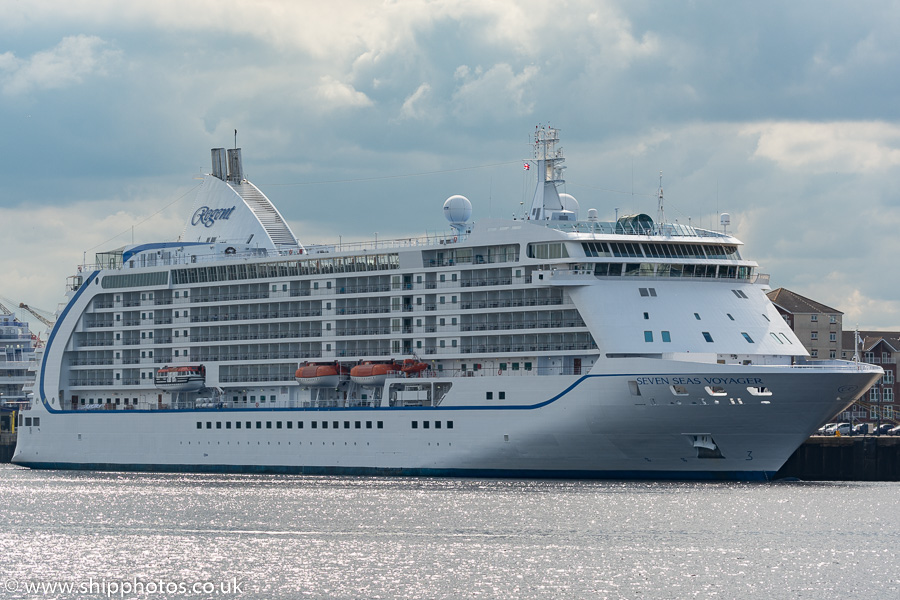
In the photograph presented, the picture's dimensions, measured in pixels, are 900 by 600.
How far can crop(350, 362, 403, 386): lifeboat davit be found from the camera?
65.4 m

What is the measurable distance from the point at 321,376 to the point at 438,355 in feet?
20.0

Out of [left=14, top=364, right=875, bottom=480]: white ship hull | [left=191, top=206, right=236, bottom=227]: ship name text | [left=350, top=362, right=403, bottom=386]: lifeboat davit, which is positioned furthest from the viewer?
[left=191, top=206, right=236, bottom=227]: ship name text

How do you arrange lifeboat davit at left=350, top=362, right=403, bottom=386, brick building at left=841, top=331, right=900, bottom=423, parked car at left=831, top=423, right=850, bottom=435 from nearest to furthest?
lifeboat davit at left=350, top=362, right=403, bottom=386 → parked car at left=831, top=423, right=850, bottom=435 → brick building at left=841, top=331, right=900, bottom=423

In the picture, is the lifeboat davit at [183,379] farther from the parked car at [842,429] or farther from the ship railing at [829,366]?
the parked car at [842,429]

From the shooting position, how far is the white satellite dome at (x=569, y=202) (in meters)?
67.2

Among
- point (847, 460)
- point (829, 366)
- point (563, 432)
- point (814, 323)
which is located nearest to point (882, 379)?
point (814, 323)

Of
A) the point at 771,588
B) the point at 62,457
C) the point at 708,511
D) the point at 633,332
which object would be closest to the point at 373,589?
the point at 771,588

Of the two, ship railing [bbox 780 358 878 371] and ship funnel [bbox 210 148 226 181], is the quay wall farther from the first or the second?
ship funnel [bbox 210 148 226 181]

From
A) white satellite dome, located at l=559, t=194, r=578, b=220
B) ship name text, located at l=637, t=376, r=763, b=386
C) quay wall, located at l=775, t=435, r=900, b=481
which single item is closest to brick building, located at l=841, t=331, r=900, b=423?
quay wall, located at l=775, t=435, r=900, b=481

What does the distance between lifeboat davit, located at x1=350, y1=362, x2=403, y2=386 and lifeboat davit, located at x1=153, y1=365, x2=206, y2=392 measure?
10.2 meters

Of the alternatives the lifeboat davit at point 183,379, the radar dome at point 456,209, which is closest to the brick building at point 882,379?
the radar dome at point 456,209

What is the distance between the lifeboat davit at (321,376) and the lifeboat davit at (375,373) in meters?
1.80

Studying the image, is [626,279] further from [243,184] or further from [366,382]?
[243,184]

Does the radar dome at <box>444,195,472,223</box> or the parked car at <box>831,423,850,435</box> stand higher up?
the radar dome at <box>444,195,472,223</box>
